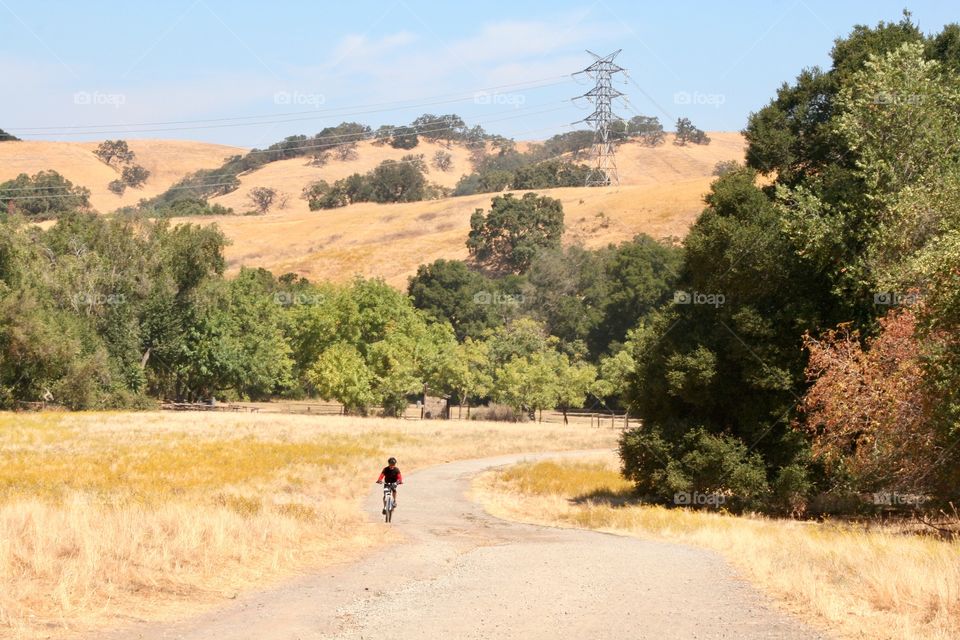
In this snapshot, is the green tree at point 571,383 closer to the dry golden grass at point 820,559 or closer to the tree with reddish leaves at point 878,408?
the dry golden grass at point 820,559

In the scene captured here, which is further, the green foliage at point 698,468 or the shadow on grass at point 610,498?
the shadow on grass at point 610,498

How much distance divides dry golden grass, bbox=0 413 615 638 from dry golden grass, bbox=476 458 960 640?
677 centimetres

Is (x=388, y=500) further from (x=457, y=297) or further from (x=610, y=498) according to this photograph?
(x=457, y=297)

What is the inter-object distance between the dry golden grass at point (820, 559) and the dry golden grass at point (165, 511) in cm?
677

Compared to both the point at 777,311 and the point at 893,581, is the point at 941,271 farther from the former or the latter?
the point at 777,311

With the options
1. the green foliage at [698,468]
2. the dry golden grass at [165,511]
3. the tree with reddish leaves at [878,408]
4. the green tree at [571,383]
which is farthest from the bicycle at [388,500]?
the green tree at [571,383]

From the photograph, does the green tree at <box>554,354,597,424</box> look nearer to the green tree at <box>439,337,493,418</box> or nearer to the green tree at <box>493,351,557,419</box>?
the green tree at <box>493,351,557,419</box>

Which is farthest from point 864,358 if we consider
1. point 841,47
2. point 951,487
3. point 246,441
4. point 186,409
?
point 186,409

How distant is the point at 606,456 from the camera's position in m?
52.8

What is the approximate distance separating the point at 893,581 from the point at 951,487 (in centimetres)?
1287

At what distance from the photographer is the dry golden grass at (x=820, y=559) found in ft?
39.2

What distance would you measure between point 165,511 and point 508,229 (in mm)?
135491

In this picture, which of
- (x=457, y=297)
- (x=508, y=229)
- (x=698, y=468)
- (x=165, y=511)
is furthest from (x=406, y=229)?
(x=165, y=511)

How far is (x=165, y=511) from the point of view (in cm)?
1862
